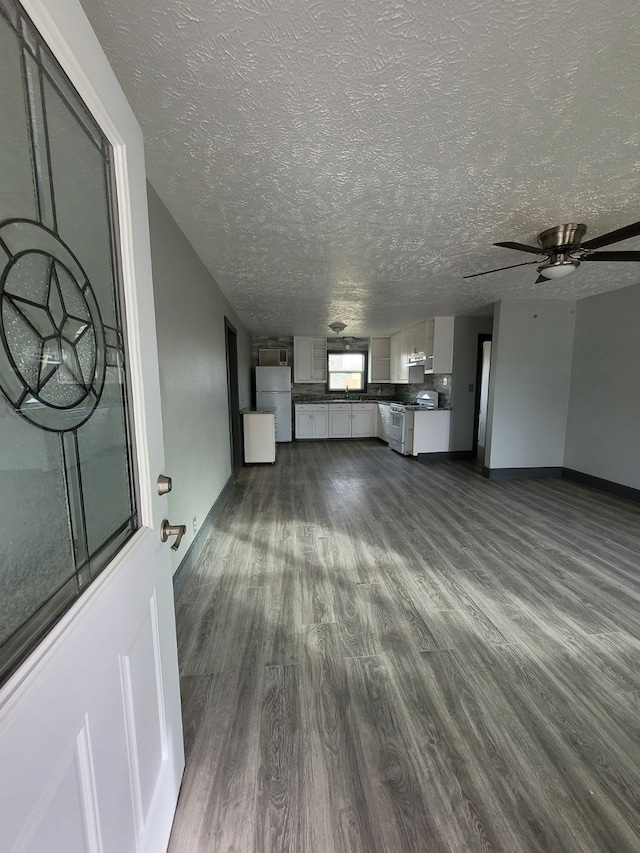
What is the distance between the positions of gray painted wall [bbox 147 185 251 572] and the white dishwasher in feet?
5.48

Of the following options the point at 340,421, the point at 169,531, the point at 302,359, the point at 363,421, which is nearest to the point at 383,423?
the point at 363,421

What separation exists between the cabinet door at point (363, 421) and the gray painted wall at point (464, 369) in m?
2.10

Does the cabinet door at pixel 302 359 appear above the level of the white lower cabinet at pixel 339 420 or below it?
above

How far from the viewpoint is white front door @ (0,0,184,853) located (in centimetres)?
50

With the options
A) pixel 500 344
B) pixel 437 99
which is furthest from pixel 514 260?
pixel 437 99

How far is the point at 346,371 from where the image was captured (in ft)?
25.6

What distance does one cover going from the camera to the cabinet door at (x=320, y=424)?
287 inches

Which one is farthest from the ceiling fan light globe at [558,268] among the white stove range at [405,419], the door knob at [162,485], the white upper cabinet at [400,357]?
the white upper cabinet at [400,357]

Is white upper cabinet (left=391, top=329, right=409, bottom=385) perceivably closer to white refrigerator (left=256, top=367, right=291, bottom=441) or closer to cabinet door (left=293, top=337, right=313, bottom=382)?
cabinet door (left=293, top=337, right=313, bottom=382)

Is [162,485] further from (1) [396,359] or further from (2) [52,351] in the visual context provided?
(1) [396,359]

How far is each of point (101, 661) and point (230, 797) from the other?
0.87 m

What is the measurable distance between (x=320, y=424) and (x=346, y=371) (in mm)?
1444

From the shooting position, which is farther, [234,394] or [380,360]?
[380,360]

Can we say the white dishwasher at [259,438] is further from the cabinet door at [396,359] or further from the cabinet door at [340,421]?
the cabinet door at [396,359]
